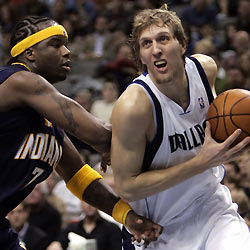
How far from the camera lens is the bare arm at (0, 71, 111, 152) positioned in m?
3.21

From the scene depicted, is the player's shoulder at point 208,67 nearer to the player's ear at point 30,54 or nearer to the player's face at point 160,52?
the player's face at point 160,52

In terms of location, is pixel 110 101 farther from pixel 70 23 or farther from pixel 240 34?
pixel 70 23

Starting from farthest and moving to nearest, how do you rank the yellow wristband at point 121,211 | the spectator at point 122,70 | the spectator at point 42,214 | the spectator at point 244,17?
the spectator at point 244,17 < the spectator at point 122,70 < the spectator at point 42,214 < the yellow wristband at point 121,211

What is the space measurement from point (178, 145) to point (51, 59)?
3.03 feet

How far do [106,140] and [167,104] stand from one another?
43 centimetres

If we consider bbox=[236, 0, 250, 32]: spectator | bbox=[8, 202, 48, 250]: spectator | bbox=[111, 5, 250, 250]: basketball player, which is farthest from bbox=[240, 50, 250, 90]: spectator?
bbox=[111, 5, 250, 250]: basketball player

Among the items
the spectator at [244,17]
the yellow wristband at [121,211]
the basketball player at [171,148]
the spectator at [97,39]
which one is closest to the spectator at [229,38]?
the spectator at [244,17]

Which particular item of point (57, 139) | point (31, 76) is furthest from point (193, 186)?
point (31, 76)

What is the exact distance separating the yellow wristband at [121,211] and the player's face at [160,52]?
0.85 meters

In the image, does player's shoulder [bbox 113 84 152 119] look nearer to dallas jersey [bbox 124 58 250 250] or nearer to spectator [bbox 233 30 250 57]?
dallas jersey [bbox 124 58 250 250]

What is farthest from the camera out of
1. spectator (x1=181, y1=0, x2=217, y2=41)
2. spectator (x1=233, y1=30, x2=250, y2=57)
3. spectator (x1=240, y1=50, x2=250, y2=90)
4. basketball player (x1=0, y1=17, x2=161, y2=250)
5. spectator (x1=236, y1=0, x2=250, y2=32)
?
spectator (x1=181, y1=0, x2=217, y2=41)

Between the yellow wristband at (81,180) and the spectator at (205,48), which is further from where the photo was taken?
the spectator at (205,48)

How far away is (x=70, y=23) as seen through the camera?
38.3ft

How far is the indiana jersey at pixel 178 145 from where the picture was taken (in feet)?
10.8
